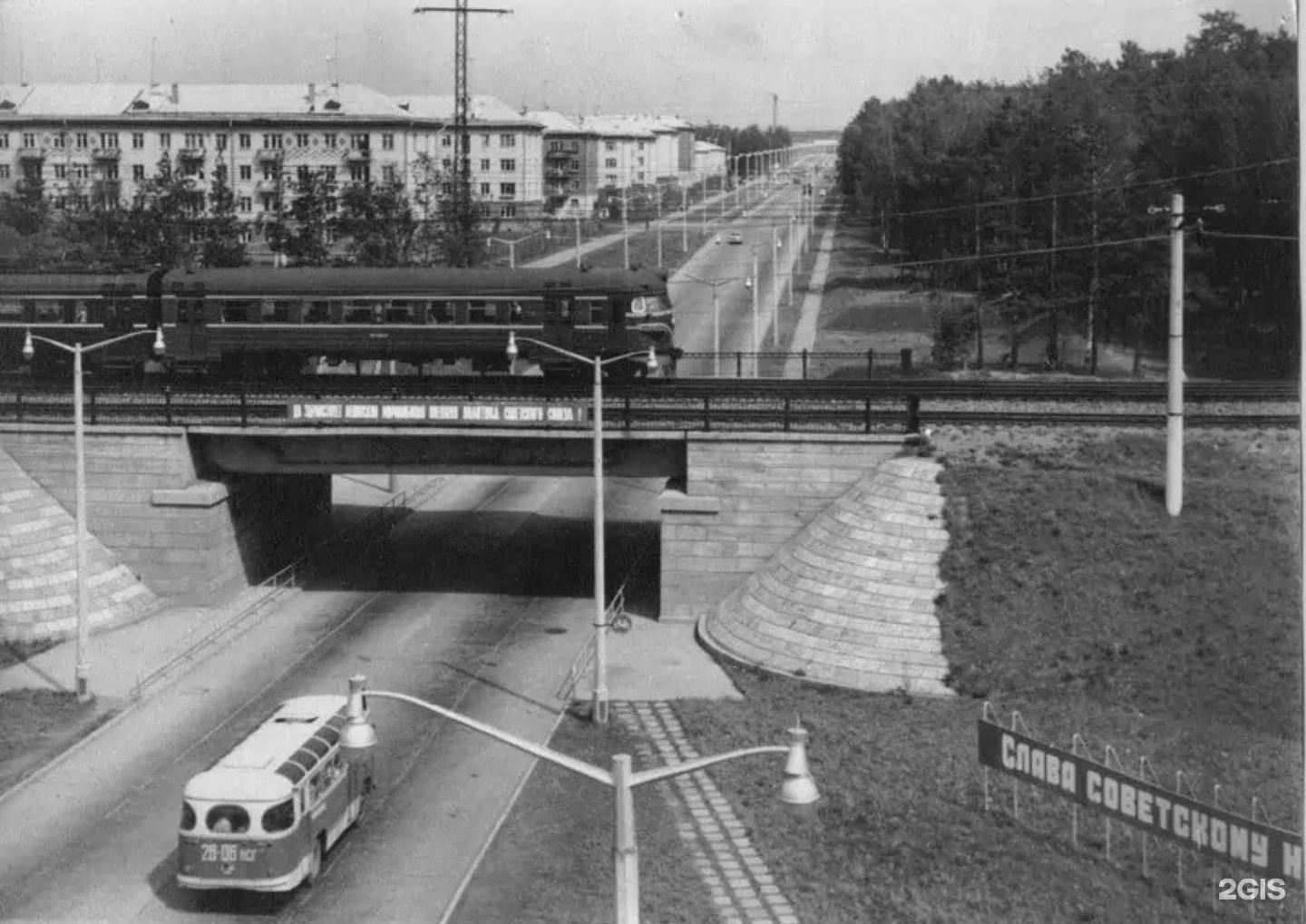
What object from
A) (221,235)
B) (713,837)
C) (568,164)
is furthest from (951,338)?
(568,164)

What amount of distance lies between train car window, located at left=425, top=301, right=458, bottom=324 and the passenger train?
0.03 metres

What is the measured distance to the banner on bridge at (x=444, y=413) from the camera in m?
44.1

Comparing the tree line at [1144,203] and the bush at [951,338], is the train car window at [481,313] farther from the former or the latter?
the bush at [951,338]

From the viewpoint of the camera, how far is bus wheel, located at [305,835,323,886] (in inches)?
995

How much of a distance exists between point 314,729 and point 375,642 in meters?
13.7

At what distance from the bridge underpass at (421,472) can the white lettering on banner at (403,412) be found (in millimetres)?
412

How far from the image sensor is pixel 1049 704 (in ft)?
109

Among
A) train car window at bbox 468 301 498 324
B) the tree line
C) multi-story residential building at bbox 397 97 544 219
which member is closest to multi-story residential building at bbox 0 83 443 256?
multi-story residential building at bbox 397 97 544 219

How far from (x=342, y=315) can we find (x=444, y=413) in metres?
8.56

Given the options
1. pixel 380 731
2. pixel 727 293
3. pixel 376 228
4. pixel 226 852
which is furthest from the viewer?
pixel 727 293

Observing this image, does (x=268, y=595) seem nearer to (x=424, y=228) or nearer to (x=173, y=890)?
(x=173, y=890)

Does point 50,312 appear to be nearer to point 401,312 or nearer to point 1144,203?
point 401,312

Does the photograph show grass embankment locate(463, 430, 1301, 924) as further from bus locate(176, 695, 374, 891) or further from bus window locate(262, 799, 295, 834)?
bus window locate(262, 799, 295, 834)

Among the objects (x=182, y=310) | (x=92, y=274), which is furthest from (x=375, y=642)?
(x=92, y=274)
